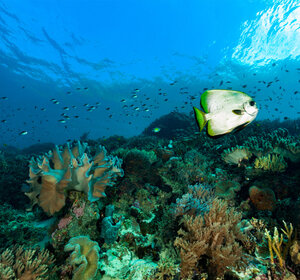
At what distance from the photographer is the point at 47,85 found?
1806 inches

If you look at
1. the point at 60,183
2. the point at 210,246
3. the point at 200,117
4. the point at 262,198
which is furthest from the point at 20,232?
the point at 262,198

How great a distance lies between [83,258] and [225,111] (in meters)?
2.54

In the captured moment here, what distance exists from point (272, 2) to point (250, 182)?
31.8 metres

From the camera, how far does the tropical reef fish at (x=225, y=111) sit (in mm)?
1534

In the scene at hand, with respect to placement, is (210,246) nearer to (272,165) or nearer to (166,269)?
(166,269)

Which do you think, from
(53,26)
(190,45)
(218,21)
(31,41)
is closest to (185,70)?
(190,45)

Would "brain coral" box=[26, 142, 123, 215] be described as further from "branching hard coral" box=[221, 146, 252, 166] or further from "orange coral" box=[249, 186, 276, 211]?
"branching hard coral" box=[221, 146, 252, 166]

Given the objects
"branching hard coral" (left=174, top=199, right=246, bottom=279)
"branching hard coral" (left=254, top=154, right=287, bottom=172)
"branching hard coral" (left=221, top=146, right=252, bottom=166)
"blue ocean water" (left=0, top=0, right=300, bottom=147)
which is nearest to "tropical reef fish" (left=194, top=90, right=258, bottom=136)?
"branching hard coral" (left=174, top=199, right=246, bottom=279)

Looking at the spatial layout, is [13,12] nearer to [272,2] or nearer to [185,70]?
[185,70]

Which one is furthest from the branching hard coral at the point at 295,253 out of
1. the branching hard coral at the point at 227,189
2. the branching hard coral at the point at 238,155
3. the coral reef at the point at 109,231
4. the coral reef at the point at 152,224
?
the branching hard coral at the point at 238,155

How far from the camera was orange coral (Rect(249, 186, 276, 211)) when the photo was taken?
3648 millimetres

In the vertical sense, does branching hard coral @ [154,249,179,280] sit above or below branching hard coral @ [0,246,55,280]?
above

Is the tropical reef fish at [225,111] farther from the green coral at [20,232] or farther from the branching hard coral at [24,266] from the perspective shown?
the green coral at [20,232]

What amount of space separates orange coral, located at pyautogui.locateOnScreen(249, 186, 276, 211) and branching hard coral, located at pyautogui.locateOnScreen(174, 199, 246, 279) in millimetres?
1470
